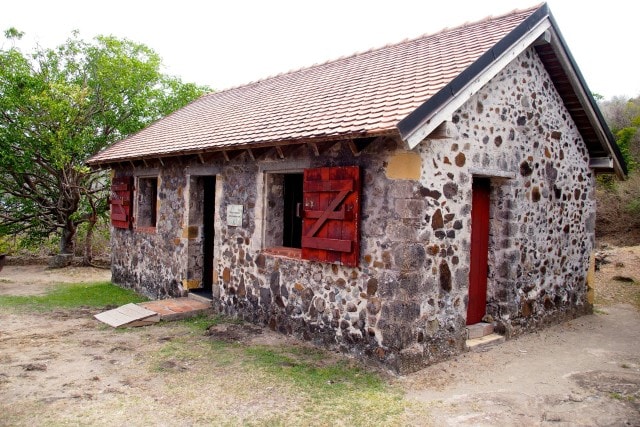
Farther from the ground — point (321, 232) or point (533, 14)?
point (533, 14)

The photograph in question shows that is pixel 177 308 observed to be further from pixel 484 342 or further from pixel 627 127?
pixel 627 127

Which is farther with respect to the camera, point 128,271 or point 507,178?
point 128,271

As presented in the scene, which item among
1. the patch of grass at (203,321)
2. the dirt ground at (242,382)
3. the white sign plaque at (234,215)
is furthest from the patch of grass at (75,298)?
the white sign plaque at (234,215)

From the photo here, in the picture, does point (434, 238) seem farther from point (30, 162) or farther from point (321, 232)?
point (30, 162)

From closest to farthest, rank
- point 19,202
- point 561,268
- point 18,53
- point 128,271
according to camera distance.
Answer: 1. point 561,268
2. point 128,271
3. point 18,53
4. point 19,202

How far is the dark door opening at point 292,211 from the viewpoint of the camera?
8078mm

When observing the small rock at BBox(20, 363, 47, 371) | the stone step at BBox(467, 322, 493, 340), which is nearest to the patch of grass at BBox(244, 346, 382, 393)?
the stone step at BBox(467, 322, 493, 340)

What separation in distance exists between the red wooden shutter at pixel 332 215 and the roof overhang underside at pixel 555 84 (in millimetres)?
1100

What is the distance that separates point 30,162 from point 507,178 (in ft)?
42.0

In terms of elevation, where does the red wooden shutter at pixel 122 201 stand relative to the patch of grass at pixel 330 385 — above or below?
above

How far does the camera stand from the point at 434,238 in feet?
19.8

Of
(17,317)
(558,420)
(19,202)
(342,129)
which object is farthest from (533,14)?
(19,202)

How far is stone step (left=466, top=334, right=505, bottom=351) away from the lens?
673 cm

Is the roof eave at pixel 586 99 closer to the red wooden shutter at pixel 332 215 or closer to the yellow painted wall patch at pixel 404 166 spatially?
the yellow painted wall patch at pixel 404 166
